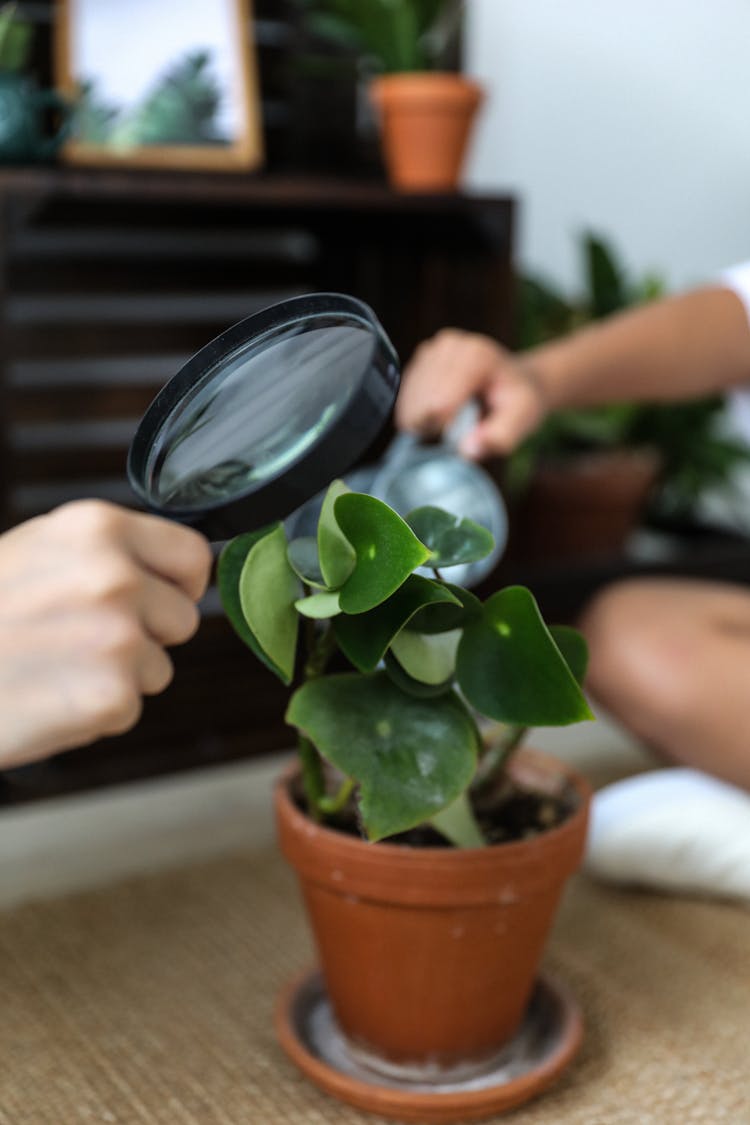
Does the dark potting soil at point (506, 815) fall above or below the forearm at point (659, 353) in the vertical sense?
below

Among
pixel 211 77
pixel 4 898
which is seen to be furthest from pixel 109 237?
pixel 4 898

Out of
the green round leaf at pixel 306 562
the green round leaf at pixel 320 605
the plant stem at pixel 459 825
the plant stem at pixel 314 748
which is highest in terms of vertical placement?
the green round leaf at pixel 306 562

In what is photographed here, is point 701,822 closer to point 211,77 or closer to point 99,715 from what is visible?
point 99,715

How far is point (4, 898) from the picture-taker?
111 centimetres

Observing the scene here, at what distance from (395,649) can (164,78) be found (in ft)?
3.81

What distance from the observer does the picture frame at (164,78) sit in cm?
154

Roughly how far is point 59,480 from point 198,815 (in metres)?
0.65

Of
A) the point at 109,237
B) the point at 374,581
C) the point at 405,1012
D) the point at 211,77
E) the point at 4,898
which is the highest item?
the point at 211,77

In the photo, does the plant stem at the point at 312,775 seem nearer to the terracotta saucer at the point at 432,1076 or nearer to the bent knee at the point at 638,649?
the terracotta saucer at the point at 432,1076

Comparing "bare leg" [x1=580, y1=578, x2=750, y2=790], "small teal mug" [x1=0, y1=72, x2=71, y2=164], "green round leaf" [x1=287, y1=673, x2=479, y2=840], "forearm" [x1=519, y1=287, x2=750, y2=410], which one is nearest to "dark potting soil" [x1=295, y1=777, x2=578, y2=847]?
"green round leaf" [x1=287, y1=673, x2=479, y2=840]

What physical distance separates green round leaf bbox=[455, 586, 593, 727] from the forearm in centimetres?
58

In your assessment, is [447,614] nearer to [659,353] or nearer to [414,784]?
[414,784]

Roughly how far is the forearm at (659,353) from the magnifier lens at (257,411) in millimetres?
548

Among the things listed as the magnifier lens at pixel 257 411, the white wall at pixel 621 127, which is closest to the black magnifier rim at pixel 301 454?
the magnifier lens at pixel 257 411
